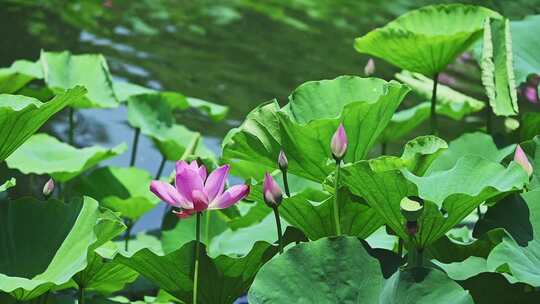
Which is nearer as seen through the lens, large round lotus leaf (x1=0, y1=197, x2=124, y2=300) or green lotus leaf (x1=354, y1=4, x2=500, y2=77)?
large round lotus leaf (x1=0, y1=197, x2=124, y2=300)

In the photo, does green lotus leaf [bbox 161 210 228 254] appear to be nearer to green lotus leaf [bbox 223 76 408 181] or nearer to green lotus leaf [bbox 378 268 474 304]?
green lotus leaf [bbox 223 76 408 181]

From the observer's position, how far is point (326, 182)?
1.19m

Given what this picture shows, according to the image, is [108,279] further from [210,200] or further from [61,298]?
[210,200]

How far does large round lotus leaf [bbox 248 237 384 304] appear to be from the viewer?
101cm

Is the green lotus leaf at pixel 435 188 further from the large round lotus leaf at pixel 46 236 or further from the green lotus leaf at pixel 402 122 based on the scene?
the green lotus leaf at pixel 402 122

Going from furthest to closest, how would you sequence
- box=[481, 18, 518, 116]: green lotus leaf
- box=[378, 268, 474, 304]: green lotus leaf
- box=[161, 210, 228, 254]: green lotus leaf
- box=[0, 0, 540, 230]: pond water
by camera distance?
box=[0, 0, 540, 230]: pond water < box=[161, 210, 228, 254]: green lotus leaf < box=[481, 18, 518, 116]: green lotus leaf < box=[378, 268, 474, 304]: green lotus leaf

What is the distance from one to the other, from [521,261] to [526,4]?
14.8 feet

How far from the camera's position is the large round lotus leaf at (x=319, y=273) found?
3.32 feet

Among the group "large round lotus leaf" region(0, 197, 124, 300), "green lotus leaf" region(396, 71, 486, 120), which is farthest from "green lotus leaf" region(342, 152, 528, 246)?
"green lotus leaf" region(396, 71, 486, 120)

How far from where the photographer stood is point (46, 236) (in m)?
1.24

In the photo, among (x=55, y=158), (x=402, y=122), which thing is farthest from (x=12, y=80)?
(x=402, y=122)

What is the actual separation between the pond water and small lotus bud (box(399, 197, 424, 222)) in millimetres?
1741

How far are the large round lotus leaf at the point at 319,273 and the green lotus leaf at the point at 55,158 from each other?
93cm

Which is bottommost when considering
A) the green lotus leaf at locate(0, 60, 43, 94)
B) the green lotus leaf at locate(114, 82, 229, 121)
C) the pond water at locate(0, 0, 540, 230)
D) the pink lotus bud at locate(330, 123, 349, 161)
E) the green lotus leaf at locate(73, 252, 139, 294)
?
the pond water at locate(0, 0, 540, 230)
